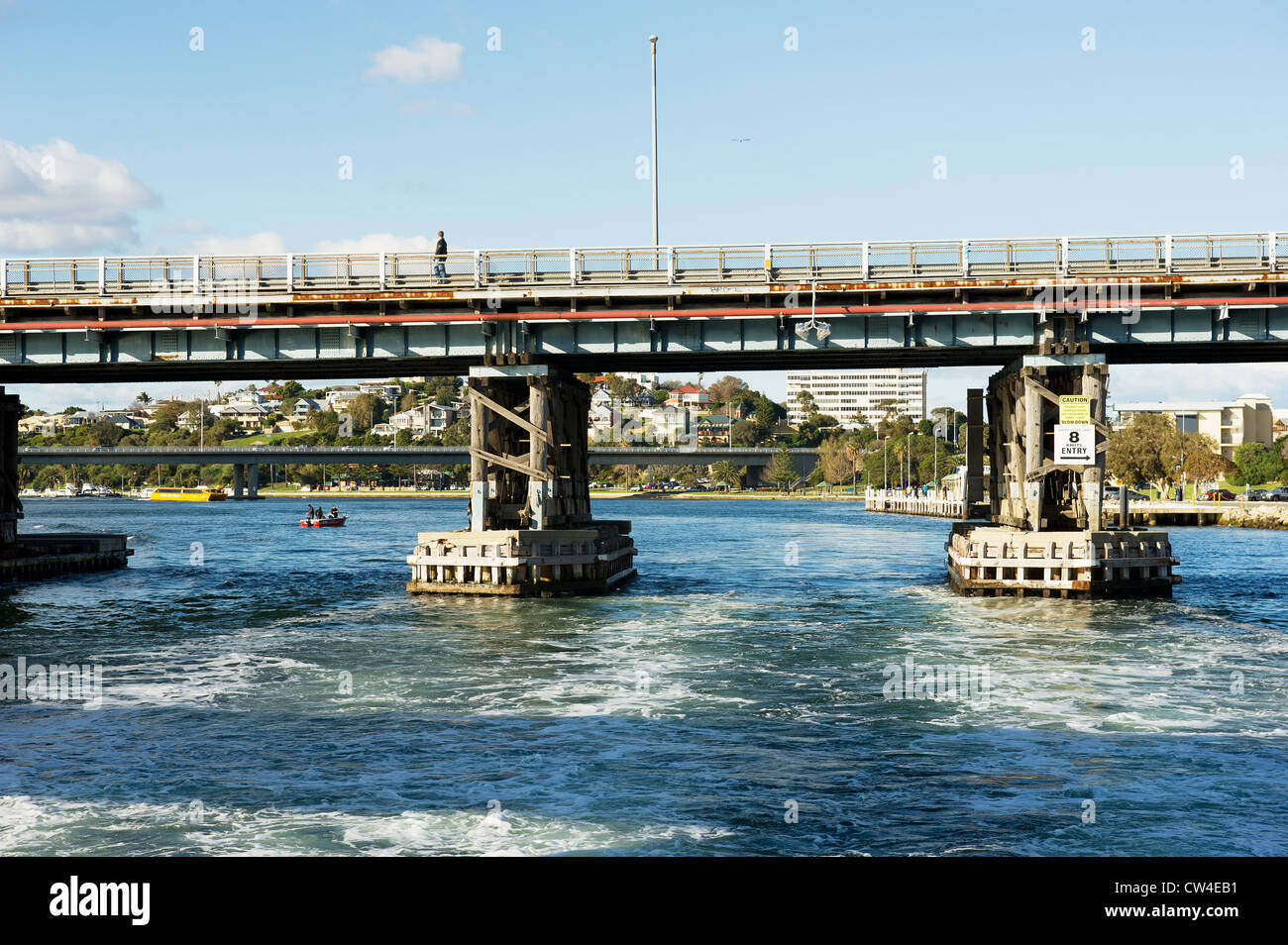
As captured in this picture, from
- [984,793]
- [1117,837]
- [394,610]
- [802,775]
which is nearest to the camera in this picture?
[1117,837]

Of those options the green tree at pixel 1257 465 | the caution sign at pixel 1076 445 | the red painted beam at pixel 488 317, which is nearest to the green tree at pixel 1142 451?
the green tree at pixel 1257 465

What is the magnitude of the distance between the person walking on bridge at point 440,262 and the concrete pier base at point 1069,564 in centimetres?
2469

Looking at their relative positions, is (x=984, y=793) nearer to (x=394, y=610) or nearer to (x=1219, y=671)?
(x=1219, y=671)

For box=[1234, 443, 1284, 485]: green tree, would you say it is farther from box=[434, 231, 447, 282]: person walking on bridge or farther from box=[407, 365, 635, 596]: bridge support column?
box=[434, 231, 447, 282]: person walking on bridge

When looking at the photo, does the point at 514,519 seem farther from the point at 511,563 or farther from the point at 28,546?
the point at 28,546

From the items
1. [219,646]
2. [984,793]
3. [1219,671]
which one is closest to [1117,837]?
[984,793]

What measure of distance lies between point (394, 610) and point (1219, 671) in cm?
2981

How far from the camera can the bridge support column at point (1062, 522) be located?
153ft

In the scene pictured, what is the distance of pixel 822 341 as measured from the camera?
162ft

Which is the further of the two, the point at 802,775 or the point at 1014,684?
the point at 1014,684

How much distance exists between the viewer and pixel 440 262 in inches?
1925

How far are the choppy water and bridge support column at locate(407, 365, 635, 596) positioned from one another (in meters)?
1.85

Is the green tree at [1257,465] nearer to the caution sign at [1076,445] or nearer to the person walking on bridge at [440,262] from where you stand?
the caution sign at [1076,445]

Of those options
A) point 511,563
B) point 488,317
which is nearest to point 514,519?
point 511,563
